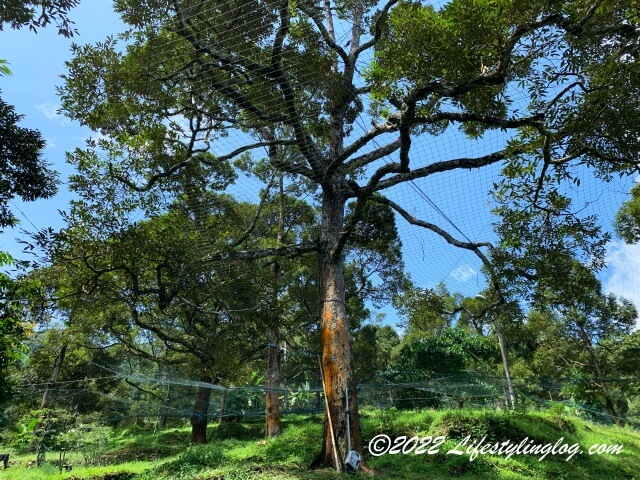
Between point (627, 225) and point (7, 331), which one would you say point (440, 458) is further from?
point (627, 225)

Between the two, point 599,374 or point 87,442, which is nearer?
point 87,442

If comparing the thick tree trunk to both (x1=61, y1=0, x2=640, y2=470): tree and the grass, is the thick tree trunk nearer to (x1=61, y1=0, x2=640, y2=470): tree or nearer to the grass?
the grass

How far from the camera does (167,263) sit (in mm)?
4930

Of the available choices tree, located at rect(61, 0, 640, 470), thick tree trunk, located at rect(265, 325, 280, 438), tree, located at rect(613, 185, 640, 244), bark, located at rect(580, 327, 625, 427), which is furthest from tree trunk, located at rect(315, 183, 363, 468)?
bark, located at rect(580, 327, 625, 427)

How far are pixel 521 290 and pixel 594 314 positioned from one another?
965 cm

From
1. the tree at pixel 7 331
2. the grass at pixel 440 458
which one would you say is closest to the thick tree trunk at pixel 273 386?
the grass at pixel 440 458

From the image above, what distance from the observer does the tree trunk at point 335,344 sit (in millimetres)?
3926

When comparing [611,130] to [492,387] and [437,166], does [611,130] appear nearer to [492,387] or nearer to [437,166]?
[437,166]

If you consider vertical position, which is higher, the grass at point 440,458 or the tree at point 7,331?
the tree at point 7,331

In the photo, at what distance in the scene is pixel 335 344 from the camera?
4.31 meters

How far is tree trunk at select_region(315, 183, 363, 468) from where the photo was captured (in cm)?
393

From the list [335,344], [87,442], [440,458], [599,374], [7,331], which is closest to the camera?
[7,331]

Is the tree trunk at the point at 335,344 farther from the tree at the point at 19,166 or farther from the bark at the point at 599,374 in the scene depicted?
the bark at the point at 599,374

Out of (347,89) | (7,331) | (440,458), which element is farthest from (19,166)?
(440,458)
